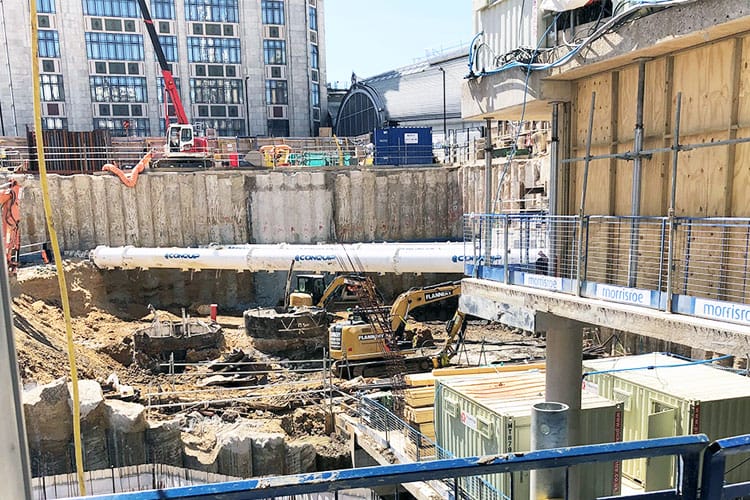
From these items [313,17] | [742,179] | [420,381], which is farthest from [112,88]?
[742,179]

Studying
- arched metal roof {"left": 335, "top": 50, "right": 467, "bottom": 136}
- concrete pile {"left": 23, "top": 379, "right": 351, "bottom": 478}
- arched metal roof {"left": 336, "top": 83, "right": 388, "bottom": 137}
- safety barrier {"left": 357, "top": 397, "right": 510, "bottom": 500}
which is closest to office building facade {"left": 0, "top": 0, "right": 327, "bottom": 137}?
arched metal roof {"left": 336, "top": 83, "right": 388, "bottom": 137}

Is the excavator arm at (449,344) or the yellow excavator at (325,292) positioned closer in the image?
the excavator arm at (449,344)

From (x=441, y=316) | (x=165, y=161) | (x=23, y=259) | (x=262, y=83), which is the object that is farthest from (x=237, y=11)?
(x=441, y=316)

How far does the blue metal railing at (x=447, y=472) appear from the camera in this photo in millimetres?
2520

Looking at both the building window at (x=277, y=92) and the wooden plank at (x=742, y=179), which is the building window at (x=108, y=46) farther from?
the wooden plank at (x=742, y=179)

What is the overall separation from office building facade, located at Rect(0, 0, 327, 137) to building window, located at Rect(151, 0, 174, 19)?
0.09 meters

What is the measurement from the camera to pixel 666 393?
9.12 m

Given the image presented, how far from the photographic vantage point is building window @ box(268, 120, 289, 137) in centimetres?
5728

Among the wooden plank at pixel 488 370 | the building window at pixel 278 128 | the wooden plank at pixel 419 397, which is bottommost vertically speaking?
the wooden plank at pixel 419 397

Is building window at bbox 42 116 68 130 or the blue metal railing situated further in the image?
building window at bbox 42 116 68 130

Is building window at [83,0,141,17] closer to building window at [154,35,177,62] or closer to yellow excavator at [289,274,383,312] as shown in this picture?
building window at [154,35,177,62]

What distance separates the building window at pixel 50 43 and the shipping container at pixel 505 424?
2149 inches

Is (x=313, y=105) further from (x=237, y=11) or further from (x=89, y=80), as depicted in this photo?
(x=89, y=80)

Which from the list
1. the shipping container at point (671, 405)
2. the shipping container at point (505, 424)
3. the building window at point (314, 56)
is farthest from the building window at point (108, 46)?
the shipping container at point (671, 405)
